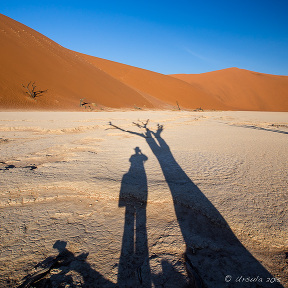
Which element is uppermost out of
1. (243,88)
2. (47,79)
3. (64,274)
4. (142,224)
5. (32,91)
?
(243,88)

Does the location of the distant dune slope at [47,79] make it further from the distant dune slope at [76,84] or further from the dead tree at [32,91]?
the dead tree at [32,91]

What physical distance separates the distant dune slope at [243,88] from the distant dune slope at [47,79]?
1233 inches

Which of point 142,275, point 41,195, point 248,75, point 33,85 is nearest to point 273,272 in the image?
point 142,275

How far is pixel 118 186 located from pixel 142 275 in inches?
36.8

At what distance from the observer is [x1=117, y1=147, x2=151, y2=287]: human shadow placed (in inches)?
36.8

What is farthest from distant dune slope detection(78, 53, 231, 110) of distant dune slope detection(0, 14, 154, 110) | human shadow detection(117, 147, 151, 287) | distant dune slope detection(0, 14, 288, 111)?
human shadow detection(117, 147, 151, 287)

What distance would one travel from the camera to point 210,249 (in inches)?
43.8

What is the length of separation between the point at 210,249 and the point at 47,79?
22257 millimetres

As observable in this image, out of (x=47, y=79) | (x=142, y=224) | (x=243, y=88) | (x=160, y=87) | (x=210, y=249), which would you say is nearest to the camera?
(x=210, y=249)

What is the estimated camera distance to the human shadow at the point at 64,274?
2.94 feet

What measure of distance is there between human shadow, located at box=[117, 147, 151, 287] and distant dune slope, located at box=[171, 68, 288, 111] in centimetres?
4397

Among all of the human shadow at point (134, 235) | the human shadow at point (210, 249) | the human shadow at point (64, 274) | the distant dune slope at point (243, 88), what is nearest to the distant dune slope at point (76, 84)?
the distant dune slope at point (243, 88)

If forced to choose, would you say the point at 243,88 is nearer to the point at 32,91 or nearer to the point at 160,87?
the point at 160,87

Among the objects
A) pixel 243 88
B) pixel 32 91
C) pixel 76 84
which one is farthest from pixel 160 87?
pixel 32 91
